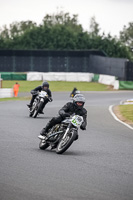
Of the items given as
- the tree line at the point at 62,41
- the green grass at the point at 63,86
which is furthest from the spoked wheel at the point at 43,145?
the tree line at the point at 62,41

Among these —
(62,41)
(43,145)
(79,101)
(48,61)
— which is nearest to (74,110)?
(79,101)

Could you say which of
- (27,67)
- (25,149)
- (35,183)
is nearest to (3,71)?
(27,67)

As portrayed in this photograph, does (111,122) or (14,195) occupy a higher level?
(14,195)

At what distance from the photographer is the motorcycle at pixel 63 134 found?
11609mm

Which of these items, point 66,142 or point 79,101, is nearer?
point 66,142

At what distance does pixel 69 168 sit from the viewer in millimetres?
9906

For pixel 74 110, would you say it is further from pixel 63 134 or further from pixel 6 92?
pixel 6 92

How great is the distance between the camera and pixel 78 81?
56.0 m

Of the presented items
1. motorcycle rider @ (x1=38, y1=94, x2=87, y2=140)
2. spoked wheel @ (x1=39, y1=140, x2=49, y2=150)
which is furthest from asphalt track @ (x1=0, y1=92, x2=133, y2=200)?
motorcycle rider @ (x1=38, y1=94, x2=87, y2=140)

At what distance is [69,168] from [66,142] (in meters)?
1.77

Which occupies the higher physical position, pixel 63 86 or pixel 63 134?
pixel 63 134

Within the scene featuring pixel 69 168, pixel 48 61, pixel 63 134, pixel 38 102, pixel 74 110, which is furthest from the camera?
pixel 48 61

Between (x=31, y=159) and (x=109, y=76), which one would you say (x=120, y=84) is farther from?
(x=31, y=159)

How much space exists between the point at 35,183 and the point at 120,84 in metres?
39.9
